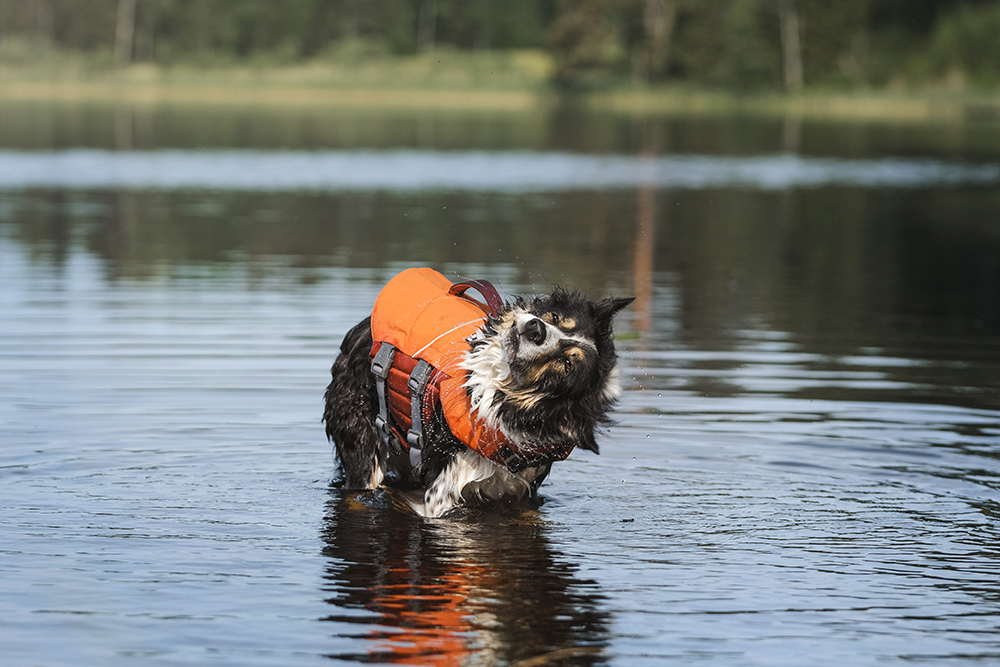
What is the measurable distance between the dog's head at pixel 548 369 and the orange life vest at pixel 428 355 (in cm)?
18

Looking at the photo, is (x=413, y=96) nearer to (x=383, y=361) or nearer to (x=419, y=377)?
(x=383, y=361)

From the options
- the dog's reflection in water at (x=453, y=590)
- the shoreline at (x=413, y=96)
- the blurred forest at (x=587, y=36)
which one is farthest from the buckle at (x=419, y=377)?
the blurred forest at (x=587, y=36)

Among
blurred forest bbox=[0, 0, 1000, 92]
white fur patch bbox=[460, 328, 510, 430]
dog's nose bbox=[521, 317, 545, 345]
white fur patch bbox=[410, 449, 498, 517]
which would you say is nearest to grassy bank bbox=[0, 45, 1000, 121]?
blurred forest bbox=[0, 0, 1000, 92]

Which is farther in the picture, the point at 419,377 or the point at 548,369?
the point at 419,377

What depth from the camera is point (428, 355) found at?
6840 millimetres

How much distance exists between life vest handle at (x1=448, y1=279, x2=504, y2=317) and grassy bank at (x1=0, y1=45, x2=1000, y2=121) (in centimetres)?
6534

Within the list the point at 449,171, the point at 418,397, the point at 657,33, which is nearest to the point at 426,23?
the point at 657,33

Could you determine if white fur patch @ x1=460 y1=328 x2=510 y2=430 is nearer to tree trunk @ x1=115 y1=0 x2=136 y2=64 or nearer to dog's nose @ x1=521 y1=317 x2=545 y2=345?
dog's nose @ x1=521 y1=317 x2=545 y2=345

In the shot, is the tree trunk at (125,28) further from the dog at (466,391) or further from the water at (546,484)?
the dog at (466,391)

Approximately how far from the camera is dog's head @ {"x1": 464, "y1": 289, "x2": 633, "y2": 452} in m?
5.98

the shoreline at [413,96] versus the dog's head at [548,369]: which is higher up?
the shoreline at [413,96]

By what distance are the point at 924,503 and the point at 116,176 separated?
27786 mm

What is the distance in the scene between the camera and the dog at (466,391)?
20.0 feet

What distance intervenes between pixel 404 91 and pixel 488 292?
260 feet
